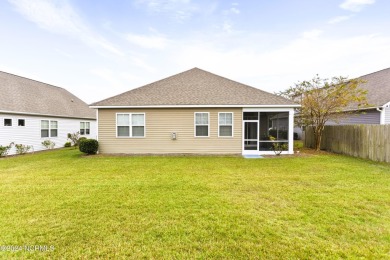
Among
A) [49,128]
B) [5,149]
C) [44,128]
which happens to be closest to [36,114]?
[44,128]

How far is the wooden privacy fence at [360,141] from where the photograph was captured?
8828mm

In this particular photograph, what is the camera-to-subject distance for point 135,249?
108 inches

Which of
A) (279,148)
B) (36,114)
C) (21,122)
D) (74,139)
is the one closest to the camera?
(279,148)

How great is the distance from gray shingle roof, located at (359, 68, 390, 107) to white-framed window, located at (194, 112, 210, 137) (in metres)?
11.1

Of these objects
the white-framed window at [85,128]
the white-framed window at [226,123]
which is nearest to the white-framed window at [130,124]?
the white-framed window at [226,123]

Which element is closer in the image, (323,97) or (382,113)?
(323,97)

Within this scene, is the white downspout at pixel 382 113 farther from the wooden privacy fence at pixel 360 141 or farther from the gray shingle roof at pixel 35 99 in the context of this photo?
the gray shingle roof at pixel 35 99

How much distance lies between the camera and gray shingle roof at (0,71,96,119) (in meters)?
13.4

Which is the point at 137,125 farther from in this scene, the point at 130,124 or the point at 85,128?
the point at 85,128

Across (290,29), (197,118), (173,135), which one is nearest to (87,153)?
(173,135)

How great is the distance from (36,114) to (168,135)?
10.4 m

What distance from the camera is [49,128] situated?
50.7ft

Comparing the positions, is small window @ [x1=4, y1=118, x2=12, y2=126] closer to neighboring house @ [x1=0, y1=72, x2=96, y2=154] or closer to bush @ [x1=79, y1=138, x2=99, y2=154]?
neighboring house @ [x1=0, y1=72, x2=96, y2=154]

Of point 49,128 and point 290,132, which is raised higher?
point 49,128
